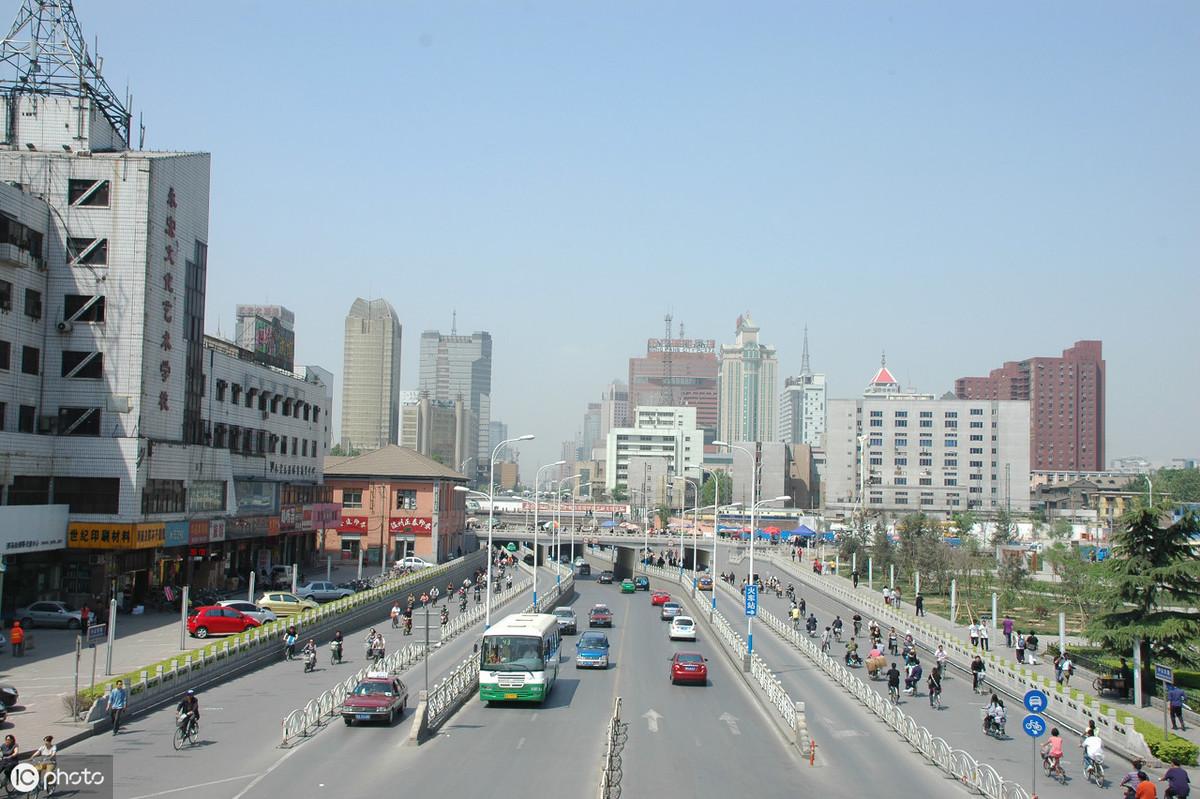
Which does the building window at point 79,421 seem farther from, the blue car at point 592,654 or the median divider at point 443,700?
the blue car at point 592,654

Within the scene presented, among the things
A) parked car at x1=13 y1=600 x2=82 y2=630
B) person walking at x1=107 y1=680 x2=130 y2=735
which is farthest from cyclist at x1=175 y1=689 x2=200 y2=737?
parked car at x1=13 y1=600 x2=82 y2=630

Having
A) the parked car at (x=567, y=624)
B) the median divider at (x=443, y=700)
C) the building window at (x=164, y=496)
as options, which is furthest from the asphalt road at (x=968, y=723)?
the building window at (x=164, y=496)

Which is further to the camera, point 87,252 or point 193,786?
point 87,252

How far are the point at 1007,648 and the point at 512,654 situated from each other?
27.9 meters

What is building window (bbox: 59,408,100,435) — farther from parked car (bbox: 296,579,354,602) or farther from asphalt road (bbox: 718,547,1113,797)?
asphalt road (bbox: 718,547,1113,797)

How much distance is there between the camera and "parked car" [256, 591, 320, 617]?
51938 millimetres

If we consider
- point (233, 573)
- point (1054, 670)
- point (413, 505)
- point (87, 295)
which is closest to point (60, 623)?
point (87, 295)

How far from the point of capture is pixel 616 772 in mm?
23359

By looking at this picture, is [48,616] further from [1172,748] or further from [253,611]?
[1172,748]

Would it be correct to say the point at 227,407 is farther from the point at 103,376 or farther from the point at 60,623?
the point at 60,623

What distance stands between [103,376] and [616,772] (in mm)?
40752

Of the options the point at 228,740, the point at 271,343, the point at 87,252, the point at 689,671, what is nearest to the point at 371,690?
the point at 228,740

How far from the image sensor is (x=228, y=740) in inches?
1049

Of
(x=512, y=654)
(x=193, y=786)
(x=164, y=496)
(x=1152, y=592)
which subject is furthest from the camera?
(x=164, y=496)
